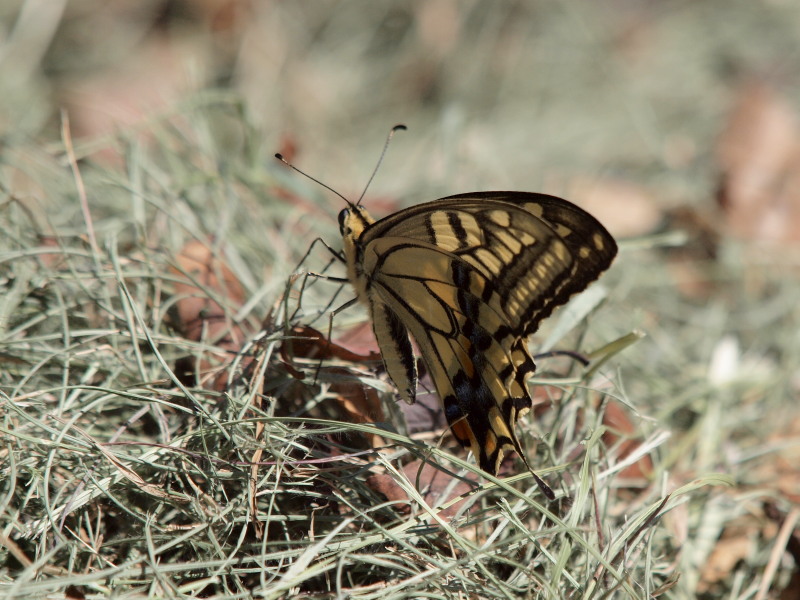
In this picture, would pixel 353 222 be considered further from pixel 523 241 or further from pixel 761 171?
pixel 761 171

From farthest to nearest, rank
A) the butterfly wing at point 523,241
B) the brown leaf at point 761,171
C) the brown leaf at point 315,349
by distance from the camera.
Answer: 1. the brown leaf at point 761,171
2. the brown leaf at point 315,349
3. the butterfly wing at point 523,241

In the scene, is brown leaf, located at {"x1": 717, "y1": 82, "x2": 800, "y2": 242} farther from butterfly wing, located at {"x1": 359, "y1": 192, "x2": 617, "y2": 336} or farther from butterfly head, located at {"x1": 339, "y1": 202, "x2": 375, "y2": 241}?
butterfly head, located at {"x1": 339, "y1": 202, "x2": 375, "y2": 241}

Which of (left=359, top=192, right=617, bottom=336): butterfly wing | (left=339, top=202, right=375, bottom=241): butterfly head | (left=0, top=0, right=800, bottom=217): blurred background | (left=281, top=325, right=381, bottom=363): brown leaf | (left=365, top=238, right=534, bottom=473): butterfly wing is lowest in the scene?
(left=281, top=325, right=381, bottom=363): brown leaf

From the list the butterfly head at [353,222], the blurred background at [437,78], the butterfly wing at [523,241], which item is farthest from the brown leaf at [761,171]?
the butterfly head at [353,222]

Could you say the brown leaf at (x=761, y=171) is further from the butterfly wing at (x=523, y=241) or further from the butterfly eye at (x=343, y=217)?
the butterfly eye at (x=343, y=217)

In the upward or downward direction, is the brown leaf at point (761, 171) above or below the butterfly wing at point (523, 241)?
above

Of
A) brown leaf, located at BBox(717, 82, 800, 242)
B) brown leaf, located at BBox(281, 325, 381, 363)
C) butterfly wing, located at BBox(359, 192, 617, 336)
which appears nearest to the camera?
butterfly wing, located at BBox(359, 192, 617, 336)

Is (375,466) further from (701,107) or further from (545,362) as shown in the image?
(701,107)

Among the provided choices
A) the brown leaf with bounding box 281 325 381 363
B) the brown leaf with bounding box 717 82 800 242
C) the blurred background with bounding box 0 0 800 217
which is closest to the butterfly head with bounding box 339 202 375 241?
the brown leaf with bounding box 281 325 381 363

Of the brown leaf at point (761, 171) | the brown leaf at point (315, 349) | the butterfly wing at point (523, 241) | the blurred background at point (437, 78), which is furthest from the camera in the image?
the blurred background at point (437, 78)
